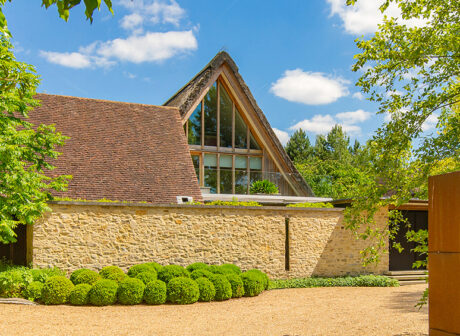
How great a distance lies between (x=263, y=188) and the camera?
1950cm

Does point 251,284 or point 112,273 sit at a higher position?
point 112,273

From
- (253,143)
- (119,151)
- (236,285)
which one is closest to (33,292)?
(236,285)

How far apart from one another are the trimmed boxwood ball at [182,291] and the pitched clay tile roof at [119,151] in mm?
3975

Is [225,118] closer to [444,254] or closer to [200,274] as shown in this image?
[200,274]

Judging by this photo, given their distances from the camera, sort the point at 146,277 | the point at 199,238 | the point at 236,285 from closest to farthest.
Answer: the point at 146,277 < the point at 236,285 < the point at 199,238

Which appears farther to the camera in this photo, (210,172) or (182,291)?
(210,172)

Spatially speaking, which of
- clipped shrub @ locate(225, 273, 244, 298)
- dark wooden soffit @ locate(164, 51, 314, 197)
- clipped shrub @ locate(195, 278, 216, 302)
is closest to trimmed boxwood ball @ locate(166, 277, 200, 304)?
clipped shrub @ locate(195, 278, 216, 302)

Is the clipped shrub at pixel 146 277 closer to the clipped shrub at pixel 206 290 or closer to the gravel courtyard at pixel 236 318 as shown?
the gravel courtyard at pixel 236 318

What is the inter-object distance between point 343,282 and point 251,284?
423cm

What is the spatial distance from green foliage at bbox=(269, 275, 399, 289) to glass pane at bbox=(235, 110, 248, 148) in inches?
300

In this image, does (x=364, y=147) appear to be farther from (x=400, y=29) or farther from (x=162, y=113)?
(x=162, y=113)

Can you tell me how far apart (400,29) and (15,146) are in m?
8.42

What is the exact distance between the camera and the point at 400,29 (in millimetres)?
6930

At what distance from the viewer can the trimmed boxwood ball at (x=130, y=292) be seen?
10.8 meters
